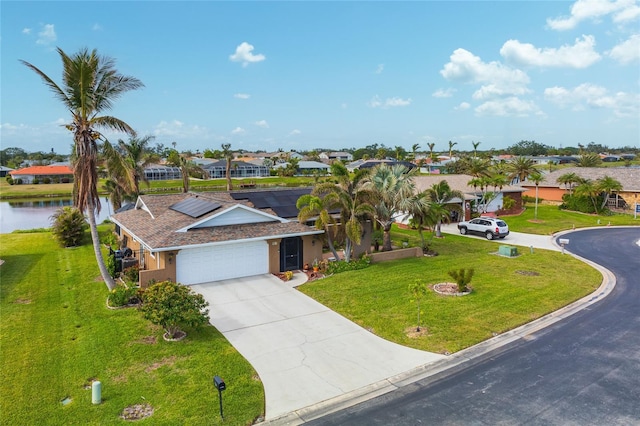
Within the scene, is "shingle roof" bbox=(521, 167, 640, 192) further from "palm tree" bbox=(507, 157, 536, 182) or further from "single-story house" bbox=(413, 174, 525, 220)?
"single-story house" bbox=(413, 174, 525, 220)

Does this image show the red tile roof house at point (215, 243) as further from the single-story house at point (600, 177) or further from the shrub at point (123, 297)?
the single-story house at point (600, 177)

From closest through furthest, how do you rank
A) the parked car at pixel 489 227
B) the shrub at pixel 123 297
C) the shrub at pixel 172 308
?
the shrub at pixel 172 308
the shrub at pixel 123 297
the parked car at pixel 489 227

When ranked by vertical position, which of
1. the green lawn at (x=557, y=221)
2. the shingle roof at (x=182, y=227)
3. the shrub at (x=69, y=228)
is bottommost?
the green lawn at (x=557, y=221)

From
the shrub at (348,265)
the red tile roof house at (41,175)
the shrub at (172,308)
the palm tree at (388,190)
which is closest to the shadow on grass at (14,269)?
the shrub at (172,308)

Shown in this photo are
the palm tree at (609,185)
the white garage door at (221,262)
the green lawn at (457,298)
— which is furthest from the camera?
the palm tree at (609,185)

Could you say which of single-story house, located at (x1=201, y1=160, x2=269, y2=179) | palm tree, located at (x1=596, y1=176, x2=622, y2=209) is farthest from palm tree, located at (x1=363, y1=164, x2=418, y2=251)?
single-story house, located at (x1=201, y1=160, x2=269, y2=179)

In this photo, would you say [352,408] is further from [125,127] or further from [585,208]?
[585,208]

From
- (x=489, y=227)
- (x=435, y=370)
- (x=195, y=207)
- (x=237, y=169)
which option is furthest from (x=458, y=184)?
(x=237, y=169)

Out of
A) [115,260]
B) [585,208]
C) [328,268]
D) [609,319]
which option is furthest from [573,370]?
[585,208]
